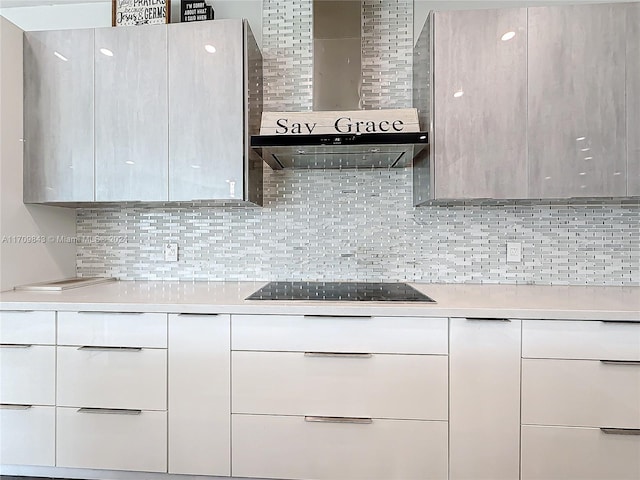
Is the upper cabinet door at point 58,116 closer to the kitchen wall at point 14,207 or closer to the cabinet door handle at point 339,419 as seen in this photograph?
the kitchen wall at point 14,207

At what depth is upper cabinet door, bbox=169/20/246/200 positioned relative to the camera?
1.78 meters

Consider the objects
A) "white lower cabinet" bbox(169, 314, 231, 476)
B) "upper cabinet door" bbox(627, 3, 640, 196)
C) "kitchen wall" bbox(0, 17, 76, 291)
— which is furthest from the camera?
"kitchen wall" bbox(0, 17, 76, 291)

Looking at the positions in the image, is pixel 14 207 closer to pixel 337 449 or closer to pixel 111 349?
pixel 111 349

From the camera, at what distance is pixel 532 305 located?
1443mm

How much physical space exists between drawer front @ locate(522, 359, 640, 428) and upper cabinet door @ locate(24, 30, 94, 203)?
2.16 m

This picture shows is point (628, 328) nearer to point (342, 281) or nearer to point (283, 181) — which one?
point (342, 281)

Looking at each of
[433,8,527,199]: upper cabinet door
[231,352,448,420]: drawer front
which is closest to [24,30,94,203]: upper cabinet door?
[231,352,448,420]: drawer front

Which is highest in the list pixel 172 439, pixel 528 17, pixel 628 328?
pixel 528 17

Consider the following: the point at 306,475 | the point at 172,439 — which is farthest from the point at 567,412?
the point at 172,439

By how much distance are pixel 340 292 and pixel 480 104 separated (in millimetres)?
1087

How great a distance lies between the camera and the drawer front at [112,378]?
1517 millimetres

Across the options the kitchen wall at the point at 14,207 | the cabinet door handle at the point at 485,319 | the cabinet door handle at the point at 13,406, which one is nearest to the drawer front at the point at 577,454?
the cabinet door handle at the point at 485,319

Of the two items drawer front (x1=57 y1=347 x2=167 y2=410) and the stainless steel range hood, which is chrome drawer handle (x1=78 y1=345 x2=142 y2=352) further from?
the stainless steel range hood

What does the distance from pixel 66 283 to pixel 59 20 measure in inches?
62.6
